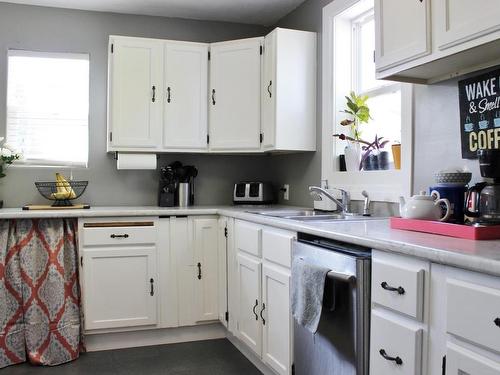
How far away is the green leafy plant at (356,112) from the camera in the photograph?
116 inches

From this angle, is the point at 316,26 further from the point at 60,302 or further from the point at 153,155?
the point at 60,302

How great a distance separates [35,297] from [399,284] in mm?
2345

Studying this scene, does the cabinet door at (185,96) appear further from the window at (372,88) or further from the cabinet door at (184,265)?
the window at (372,88)

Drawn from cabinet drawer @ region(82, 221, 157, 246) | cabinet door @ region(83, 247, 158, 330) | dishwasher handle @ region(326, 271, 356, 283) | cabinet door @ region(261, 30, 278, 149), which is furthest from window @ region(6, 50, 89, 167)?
dishwasher handle @ region(326, 271, 356, 283)

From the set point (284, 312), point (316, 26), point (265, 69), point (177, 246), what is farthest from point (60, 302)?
point (316, 26)

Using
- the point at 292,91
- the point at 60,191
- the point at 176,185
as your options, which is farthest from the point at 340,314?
the point at 60,191

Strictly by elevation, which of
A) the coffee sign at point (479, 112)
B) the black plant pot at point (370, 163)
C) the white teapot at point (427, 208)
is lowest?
the white teapot at point (427, 208)

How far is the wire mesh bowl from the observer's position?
3406mm

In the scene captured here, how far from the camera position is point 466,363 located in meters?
1.23

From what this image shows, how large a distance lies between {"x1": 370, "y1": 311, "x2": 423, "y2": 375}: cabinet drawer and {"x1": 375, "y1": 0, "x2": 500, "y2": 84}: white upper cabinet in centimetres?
98

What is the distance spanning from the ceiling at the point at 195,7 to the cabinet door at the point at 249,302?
192 cm

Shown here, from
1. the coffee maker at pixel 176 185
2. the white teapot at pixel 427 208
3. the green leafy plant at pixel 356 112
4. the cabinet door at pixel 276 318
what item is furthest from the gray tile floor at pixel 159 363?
the green leafy plant at pixel 356 112

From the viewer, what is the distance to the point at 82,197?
367 centimetres

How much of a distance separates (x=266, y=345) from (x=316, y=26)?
7.10 feet
